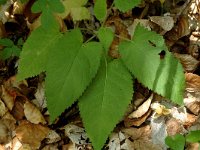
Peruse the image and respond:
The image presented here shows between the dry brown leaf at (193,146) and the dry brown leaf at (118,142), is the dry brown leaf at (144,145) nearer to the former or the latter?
the dry brown leaf at (118,142)

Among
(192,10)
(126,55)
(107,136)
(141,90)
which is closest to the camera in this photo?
(107,136)

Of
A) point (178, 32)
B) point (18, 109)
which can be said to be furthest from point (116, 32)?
point (18, 109)

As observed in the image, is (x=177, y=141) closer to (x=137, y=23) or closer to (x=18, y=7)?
(x=137, y=23)

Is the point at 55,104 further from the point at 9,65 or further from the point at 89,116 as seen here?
the point at 9,65

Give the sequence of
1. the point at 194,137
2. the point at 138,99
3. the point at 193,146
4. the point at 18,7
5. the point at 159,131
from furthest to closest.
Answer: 1. the point at 18,7
2. the point at 138,99
3. the point at 159,131
4. the point at 193,146
5. the point at 194,137

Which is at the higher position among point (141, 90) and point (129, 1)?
point (129, 1)

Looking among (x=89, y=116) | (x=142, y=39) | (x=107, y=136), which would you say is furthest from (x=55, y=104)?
(x=142, y=39)
